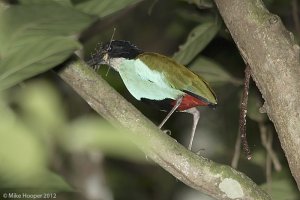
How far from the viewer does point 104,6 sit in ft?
4.99

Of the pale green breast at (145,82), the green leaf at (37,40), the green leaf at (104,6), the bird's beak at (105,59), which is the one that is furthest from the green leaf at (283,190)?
the green leaf at (37,40)

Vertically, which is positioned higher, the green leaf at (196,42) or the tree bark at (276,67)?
the tree bark at (276,67)

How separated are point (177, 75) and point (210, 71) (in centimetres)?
105

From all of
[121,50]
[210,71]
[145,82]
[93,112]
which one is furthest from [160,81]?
[93,112]

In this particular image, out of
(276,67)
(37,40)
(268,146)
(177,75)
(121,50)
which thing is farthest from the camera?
(268,146)

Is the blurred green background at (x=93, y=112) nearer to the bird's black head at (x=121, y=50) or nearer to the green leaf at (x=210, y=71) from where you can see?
the green leaf at (x=210, y=71)

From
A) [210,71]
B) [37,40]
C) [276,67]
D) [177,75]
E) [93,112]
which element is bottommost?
[93,112]

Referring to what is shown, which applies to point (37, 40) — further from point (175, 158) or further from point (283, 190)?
point (283, 190)

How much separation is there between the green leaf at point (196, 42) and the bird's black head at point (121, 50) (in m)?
0.40

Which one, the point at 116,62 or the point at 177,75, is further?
the point at 116,62

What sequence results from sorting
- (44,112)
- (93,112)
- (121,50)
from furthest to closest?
1. (93,112)
2. (121,50)
3. (44,112)

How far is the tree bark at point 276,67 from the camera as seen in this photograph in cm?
164

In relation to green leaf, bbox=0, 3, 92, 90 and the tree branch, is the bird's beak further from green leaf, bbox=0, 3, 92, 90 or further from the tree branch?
green leaf, bbox=0, 3, 92, 90

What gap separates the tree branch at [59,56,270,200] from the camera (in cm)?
156
